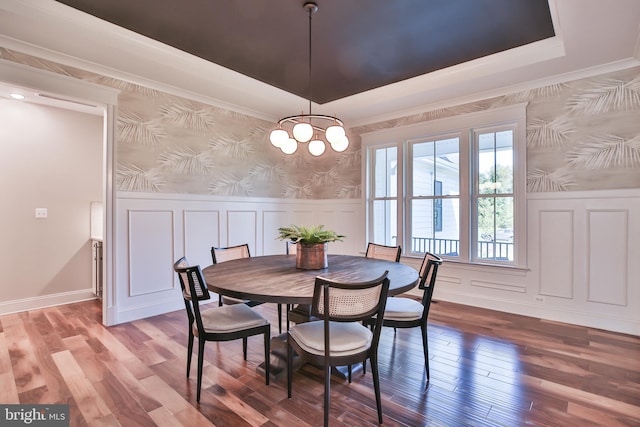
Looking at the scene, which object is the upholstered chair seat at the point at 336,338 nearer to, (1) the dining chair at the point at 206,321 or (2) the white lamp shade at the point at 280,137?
(1) the dining chair at the point at 206,321

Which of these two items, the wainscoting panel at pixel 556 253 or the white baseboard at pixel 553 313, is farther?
the wainscoting panel at pixel 556 253

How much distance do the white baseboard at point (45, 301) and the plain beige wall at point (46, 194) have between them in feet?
0.17

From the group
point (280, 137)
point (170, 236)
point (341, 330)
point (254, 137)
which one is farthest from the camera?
point (254, 137)

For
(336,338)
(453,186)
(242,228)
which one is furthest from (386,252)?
(242,228)

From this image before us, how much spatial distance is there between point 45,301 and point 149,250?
1575mm

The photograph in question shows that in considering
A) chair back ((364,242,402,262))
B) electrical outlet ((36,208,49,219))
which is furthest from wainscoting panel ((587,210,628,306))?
electrical outlet ((36,208,49,219))

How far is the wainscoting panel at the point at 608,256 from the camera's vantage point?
3078 mm

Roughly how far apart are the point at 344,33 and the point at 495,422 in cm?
303

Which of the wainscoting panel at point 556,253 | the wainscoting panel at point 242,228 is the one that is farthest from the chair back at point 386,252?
the wainscoting panel at point 242,228

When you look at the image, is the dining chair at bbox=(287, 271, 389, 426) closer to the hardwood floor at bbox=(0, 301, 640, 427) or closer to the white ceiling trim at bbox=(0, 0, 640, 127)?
the hardwood floor at bbox=(0, 301, 640, 427)

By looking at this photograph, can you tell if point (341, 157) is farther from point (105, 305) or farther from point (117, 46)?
point (105, 305)

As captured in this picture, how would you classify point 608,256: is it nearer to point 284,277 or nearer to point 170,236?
point 284,277

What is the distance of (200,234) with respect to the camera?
13.2 feet

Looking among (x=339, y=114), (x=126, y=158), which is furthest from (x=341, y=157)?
(x=126, y=158)
